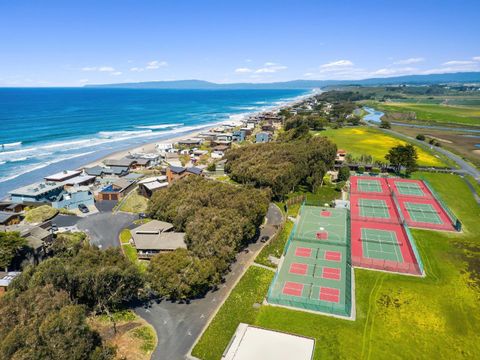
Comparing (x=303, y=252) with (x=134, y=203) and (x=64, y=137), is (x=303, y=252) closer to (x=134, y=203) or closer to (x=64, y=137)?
(x=134, y=203)

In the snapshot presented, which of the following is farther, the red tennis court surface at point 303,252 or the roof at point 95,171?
the roof at point 95,171

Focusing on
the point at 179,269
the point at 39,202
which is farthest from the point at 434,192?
the point at 39,202

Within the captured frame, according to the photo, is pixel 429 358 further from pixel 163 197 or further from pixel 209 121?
pixel 209 121

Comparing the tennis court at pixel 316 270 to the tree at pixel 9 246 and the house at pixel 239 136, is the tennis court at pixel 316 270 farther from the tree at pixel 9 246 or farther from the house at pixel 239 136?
the house at pixel 239 136

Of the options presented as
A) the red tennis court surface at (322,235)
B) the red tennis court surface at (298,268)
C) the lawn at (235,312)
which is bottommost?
the red tennis court surface at (322,235)

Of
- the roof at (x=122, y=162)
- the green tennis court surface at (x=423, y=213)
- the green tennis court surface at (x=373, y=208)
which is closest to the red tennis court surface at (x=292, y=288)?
the green tennis court surface at (x=373, y=208)

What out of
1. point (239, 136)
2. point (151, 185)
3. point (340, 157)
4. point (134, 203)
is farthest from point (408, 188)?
point (239, 136)

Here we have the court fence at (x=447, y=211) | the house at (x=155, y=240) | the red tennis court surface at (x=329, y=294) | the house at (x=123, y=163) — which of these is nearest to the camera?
the red tennis court surface at (x=329, y=294)
